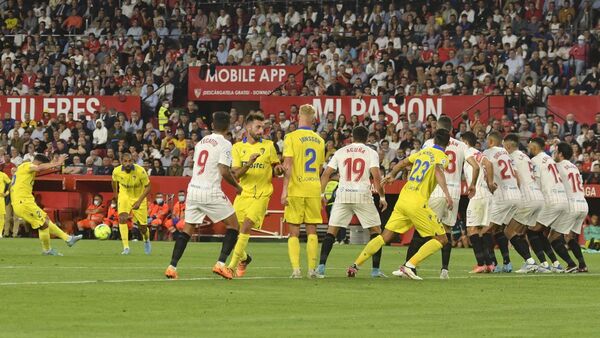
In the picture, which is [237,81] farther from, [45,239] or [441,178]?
[441,178]

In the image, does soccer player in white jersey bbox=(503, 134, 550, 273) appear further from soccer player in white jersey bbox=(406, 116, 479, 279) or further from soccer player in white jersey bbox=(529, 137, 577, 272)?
soccer player in white jersey bbox=(406, 116, 479, 279)

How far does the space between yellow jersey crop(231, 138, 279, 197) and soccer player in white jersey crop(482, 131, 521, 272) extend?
4396mm

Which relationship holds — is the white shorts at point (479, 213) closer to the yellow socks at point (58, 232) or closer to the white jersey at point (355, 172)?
the white jersey at point (355, 172)

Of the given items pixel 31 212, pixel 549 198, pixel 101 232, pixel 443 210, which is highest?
pixel 549 198

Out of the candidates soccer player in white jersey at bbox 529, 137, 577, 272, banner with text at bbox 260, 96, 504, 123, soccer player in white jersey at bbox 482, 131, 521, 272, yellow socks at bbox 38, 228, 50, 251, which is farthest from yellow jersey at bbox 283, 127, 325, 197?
banner with text at bbox 260, 96, 504, 123

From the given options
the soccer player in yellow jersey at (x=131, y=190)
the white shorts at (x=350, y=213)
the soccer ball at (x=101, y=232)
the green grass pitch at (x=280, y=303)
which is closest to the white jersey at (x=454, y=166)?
the green grass pitch at (x=280, y=303)

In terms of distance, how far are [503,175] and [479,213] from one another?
784 millimetres

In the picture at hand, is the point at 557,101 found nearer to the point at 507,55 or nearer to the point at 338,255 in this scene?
the point at 507,55

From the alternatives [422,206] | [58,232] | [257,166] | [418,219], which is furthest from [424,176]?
[58,232]

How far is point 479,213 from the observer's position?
72.9 feet

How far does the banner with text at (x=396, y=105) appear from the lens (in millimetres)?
36938

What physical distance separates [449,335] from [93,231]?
2722cm

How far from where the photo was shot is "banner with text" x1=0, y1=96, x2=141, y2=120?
42.9 meters

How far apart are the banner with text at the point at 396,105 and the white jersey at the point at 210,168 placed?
19.4 metres
